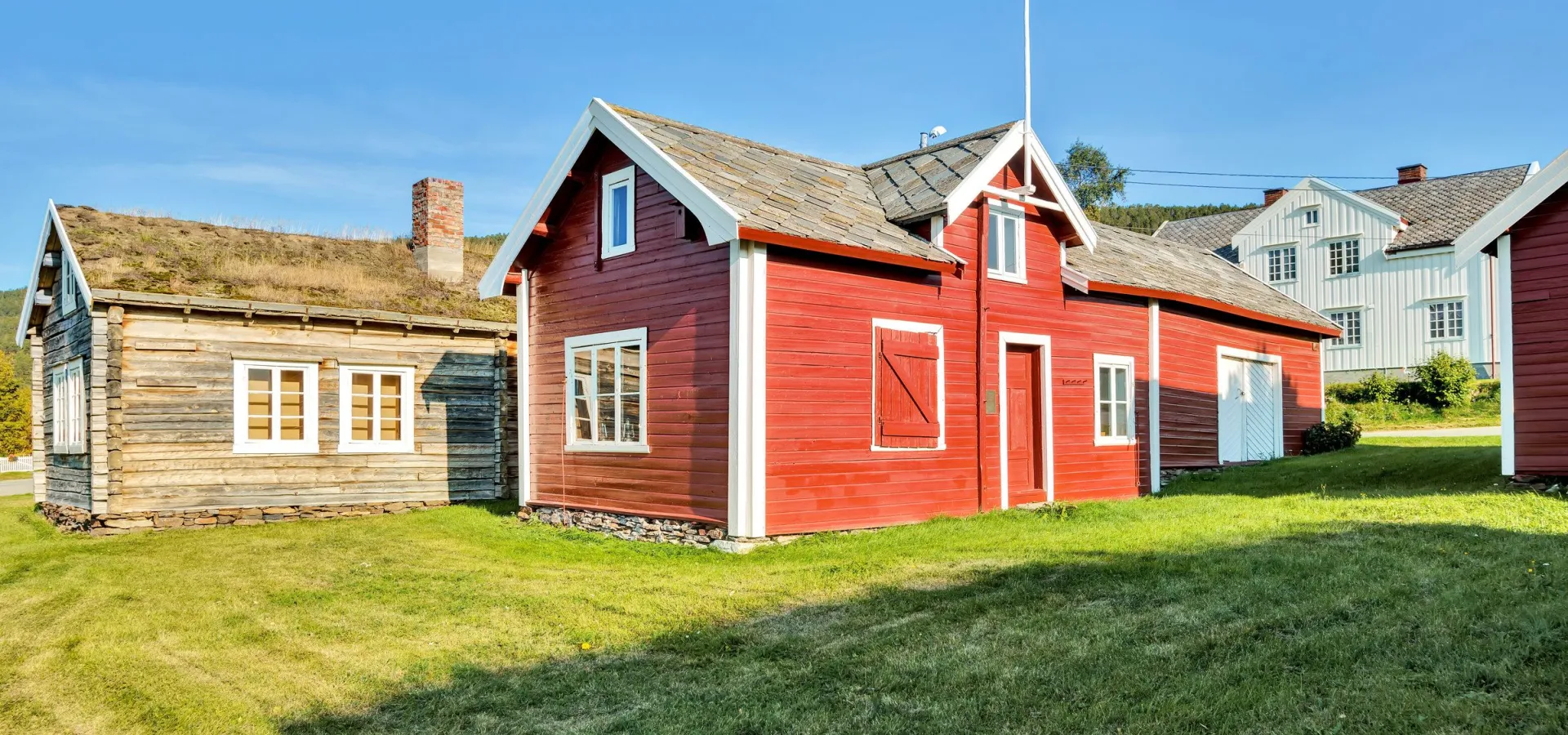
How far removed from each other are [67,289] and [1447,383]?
3278cm

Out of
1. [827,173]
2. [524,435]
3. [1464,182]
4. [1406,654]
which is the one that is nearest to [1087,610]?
[1406,654]

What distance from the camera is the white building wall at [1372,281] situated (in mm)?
33688

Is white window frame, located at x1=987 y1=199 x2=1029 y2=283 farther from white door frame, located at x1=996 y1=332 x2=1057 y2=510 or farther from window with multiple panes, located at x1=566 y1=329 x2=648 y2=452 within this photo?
window with multiple panes, located at x1=566 y1=329 x2=648 y2=452

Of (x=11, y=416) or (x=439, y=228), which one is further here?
(x=11, y=416)

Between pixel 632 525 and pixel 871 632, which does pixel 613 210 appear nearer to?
pixel 632 525

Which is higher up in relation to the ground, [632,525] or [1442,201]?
[1442,201]

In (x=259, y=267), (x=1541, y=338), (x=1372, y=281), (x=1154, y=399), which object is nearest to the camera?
(x=1541, y=338)

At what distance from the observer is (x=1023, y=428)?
15.8 meters

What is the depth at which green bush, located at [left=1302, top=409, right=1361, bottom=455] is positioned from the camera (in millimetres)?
22078

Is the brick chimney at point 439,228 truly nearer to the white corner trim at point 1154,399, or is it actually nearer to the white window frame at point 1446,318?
the white corner trim at point 1154,399

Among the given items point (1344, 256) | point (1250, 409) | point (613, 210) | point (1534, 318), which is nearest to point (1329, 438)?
point (1250, 409)

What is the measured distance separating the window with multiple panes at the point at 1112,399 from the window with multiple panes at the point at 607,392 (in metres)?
7.24

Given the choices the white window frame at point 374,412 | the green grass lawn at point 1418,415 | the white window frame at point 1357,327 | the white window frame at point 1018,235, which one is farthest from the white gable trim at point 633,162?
the white window frame at point 1357,327

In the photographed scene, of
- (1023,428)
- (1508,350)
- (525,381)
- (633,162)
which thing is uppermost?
(633,162)
